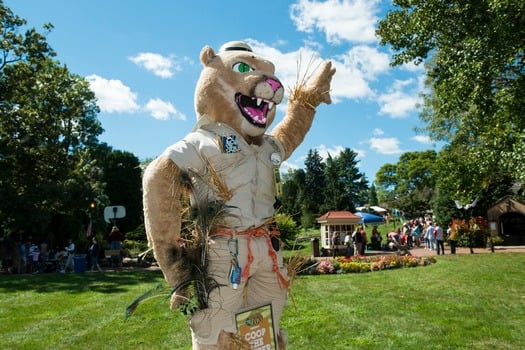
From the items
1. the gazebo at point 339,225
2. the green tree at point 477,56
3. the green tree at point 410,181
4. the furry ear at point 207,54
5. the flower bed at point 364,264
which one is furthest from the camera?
the green tree at point 410,181

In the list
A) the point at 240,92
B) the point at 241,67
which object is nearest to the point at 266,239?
the point at 240,92

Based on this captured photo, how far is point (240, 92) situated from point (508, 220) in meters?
24.2

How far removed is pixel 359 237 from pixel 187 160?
Answer: 1533 centimetres

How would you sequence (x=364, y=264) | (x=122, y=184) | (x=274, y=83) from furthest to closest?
(x=122, y=184), (x=364, y=264), (x=274, y=83)

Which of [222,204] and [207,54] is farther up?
[207,54]

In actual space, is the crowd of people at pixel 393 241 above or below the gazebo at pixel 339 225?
below

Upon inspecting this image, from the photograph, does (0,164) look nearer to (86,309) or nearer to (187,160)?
(86,309)

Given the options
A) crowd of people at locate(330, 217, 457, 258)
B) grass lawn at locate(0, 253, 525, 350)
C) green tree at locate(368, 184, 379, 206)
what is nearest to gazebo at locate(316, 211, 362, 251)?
crowd of people at locate(330, 217, 457, 258)

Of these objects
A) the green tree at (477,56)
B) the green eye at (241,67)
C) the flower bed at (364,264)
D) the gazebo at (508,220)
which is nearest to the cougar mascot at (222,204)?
the green eye at (241,67)

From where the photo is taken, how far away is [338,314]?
6.76m

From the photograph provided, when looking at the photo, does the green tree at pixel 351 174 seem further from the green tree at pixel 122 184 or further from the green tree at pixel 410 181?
the green tree at pixel 122 184

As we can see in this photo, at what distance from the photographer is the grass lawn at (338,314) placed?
5.44 m

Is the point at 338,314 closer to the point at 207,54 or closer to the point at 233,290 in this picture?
the point at 233,290

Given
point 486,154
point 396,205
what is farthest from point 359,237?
point 396,205
